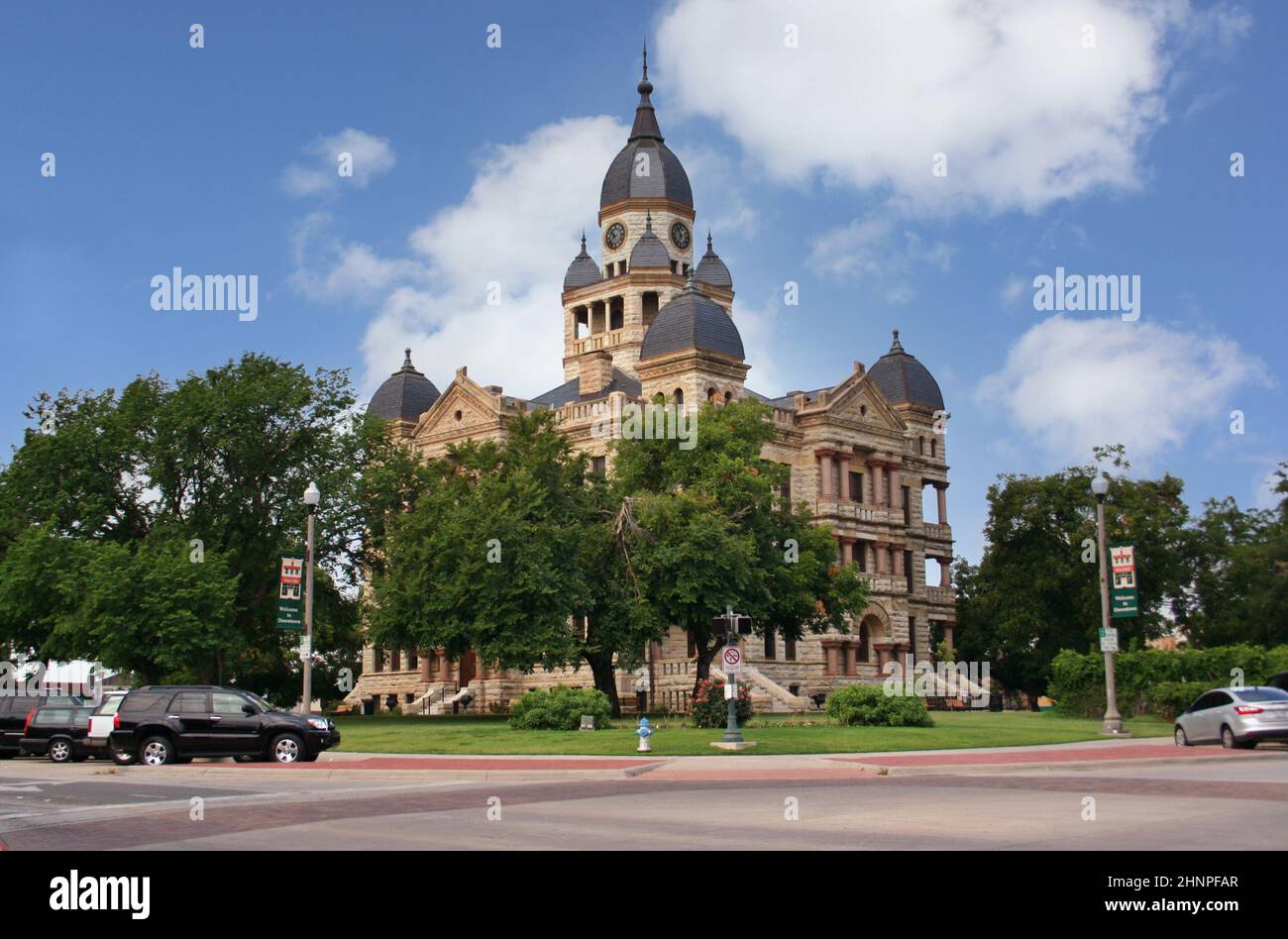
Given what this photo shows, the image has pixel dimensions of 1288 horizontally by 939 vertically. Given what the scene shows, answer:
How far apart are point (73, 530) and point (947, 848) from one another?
143ft

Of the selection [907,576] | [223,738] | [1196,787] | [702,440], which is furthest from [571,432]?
[1196,787]

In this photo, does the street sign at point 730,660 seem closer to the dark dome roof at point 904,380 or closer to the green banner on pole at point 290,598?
the green banner on pole at point 290,598

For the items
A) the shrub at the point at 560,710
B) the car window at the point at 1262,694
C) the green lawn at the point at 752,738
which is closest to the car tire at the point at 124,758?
the green lawn at the point at 752,738

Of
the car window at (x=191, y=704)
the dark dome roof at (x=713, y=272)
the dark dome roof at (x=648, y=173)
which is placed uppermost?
the dark dome roof at (x=648, y=173)

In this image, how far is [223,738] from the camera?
28.1m

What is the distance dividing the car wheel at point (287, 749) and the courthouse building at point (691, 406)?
24.5m

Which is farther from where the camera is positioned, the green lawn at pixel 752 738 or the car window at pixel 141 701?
the green lawn at pixel 752 738

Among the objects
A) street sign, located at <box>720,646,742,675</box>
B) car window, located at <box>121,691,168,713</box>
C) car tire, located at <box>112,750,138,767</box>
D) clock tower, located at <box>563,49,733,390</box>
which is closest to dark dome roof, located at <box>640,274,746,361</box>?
clock tower, located at <box>563,49,733,390</box>

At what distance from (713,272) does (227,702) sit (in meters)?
56.1

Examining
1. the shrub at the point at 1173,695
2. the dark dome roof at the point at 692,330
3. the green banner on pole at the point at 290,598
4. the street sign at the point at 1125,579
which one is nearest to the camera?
the green banner on pole at the point at 290,598

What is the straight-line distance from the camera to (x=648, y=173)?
259ft

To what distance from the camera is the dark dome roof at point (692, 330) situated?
203 feet
